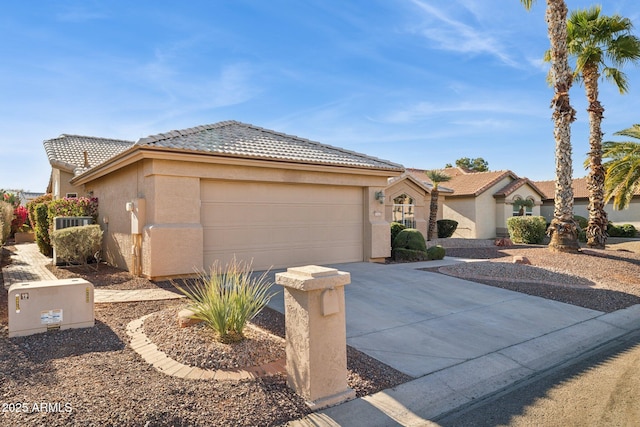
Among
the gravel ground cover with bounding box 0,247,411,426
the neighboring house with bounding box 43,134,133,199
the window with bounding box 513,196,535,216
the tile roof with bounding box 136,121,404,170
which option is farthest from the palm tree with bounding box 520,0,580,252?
the neighboring house with bounding box 43,134,133,199

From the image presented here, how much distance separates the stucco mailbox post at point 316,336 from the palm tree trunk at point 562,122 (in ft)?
47.5

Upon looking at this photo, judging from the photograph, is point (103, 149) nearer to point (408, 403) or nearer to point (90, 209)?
point (90, 209)

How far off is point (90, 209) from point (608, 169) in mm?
25300

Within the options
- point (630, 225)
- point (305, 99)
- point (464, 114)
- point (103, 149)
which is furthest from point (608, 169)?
point (103, 149)

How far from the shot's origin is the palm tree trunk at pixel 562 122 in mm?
15445

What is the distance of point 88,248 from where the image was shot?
1147 centimetres

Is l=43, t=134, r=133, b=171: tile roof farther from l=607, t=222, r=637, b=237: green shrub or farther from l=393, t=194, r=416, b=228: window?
l=607, t=222, r=637, b=237: green shrub

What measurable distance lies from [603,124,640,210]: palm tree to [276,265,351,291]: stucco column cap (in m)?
22.8

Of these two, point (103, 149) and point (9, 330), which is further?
point (103, 149)

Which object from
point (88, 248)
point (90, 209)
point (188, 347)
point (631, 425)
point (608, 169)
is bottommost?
point (631, 425)

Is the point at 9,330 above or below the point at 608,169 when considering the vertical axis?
below

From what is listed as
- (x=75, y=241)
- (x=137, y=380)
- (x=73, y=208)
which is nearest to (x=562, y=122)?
(x=137, y=380)

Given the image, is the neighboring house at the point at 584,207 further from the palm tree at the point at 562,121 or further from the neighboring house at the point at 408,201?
the palm tree at the point at 562,121

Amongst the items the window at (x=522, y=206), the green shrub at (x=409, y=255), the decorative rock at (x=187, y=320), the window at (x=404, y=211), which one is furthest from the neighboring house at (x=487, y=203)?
the decorative rock at (x=187, y=320)
